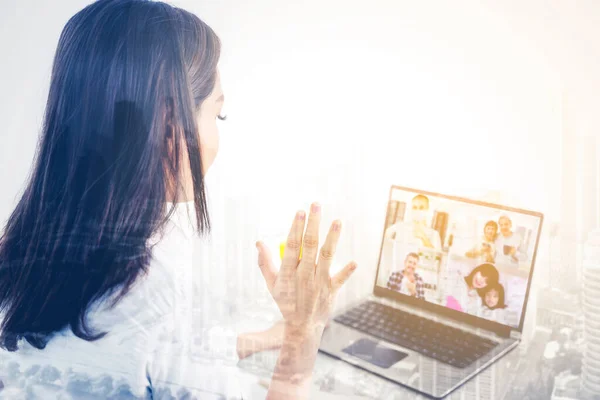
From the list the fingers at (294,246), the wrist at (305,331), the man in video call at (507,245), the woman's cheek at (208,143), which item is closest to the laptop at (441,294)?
the man in video call at (507,245)

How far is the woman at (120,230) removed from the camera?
2.54 feet

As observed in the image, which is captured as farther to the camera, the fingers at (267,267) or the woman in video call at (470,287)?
the woman in video call at (470,287)

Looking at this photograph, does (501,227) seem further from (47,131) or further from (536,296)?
(47,131)

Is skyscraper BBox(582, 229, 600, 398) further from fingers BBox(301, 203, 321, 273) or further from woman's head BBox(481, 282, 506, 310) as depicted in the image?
fingers BBox(301, 203, 321, 273)

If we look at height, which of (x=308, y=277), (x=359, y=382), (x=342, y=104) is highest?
(x=342, y=104)

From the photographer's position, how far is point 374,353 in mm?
934

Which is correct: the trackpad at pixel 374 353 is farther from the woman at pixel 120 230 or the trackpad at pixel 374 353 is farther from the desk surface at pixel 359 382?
the woman at pixel 120 230

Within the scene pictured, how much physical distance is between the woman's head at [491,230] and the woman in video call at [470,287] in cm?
6

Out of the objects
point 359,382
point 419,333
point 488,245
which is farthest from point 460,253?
point 359,382

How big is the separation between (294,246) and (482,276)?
473 mm

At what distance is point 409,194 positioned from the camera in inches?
43.7

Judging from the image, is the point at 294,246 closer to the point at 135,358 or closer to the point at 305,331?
the point at 305,331

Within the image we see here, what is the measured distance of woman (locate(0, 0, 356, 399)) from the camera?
78 cm

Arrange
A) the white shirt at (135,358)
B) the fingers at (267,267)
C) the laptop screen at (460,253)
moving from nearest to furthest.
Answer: the white shirt at (135,358) → the fingers at (267,267) → the laptop screen at (460,253)
